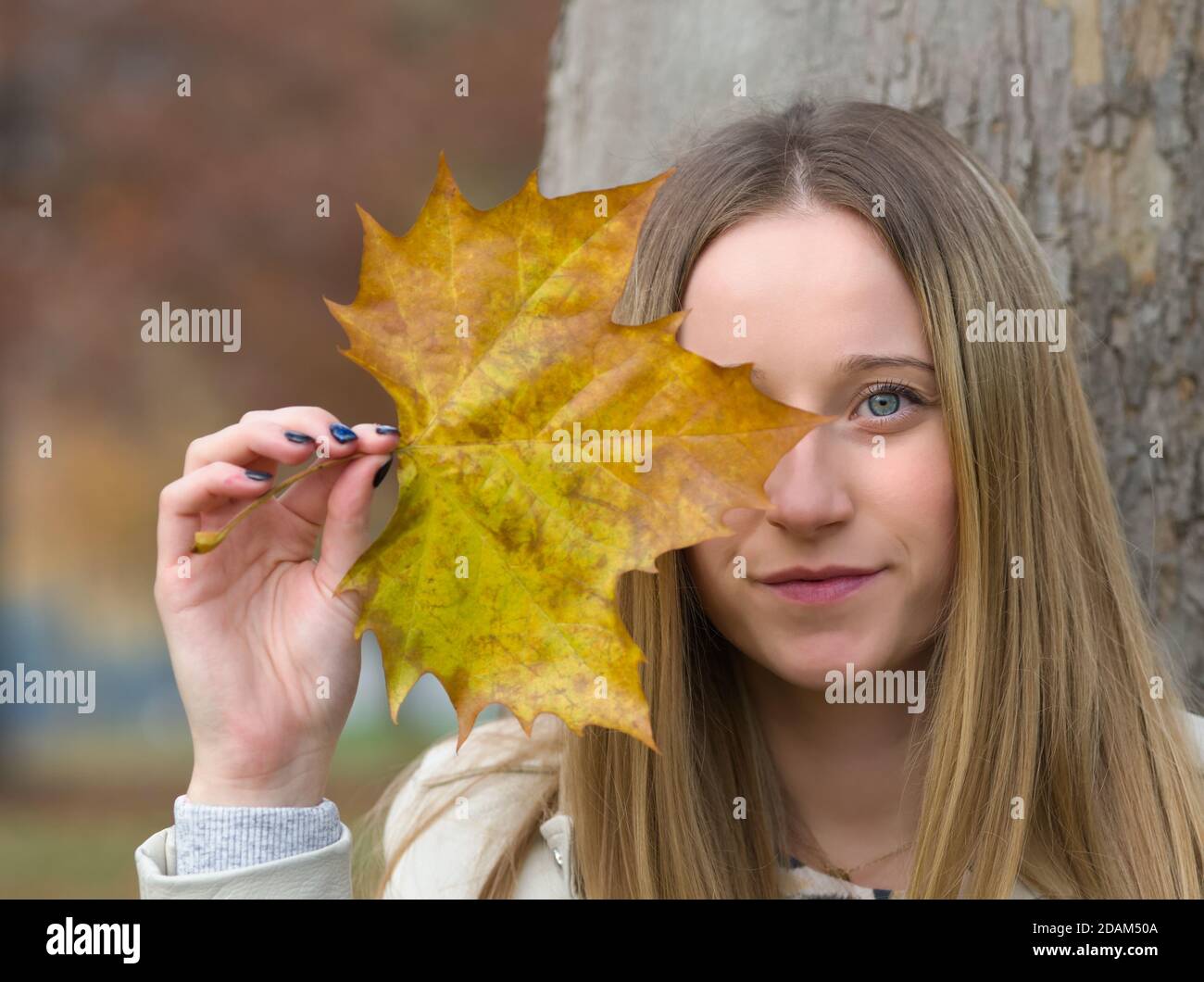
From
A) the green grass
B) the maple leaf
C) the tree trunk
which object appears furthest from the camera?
the green grass

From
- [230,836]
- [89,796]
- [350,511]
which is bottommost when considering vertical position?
[89,796]

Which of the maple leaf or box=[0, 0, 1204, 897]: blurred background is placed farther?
box=[0, 0, 1204, 897]: blurred background

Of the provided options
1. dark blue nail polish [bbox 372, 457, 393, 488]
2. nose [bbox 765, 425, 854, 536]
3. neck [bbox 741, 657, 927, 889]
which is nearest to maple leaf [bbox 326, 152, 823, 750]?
dark blue nail polish [bbox 372, 457, 393, 488]

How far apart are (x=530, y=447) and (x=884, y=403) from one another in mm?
392

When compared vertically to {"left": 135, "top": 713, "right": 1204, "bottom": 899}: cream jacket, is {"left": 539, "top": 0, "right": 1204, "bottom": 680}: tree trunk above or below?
above

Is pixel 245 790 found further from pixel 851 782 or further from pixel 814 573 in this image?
pixel 851 782

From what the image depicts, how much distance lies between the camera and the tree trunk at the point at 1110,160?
1302mm

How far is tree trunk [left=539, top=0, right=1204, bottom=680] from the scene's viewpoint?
4.27 feet

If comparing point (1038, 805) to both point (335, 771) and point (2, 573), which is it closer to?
point (335, 771)

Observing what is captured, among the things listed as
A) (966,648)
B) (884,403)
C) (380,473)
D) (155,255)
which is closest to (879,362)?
(884,403)

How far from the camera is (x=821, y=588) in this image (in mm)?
954

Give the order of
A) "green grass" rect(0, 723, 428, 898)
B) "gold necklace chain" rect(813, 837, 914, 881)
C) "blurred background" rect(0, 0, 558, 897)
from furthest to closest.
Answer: "blurred background" rect(0, 0, 558, 897), "green grass" rect(0, 723, 428, 898), "gold necklace chain" rect(813, 837, 914, 881)

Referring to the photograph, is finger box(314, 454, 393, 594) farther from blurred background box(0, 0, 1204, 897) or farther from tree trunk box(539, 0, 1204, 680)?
blurred background box(0, 0, 1204, 897)

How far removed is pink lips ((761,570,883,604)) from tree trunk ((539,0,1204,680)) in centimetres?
58
